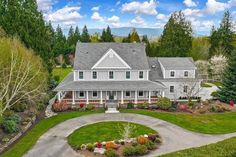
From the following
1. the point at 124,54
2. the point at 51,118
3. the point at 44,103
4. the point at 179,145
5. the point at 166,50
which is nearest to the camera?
the point at 179,145

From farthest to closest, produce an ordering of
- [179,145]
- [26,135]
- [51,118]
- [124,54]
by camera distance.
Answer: [124,54] → [51,118] → [26,135] → [179,145]

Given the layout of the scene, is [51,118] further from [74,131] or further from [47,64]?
[47,64]

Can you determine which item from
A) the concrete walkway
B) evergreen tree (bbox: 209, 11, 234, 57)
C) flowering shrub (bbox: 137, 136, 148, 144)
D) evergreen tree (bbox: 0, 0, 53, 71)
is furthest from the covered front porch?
evergreen tree (bbox: 209, 11, 234, 57)

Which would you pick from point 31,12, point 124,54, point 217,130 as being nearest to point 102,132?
point 217,130

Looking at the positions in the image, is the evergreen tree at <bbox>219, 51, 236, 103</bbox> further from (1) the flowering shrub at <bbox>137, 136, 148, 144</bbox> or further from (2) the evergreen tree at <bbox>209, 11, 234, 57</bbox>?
(2) the evergreen tree at <bbox>209, 11, 234, 57</bbox>

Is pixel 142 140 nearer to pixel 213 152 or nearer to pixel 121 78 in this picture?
pixel 213 152

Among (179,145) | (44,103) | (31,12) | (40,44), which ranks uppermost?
(31,12)

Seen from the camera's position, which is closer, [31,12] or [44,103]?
[44,103]
